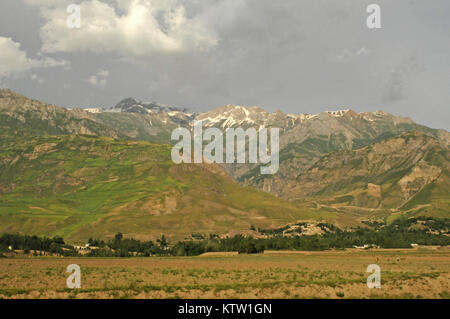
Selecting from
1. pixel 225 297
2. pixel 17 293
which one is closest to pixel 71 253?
pixel 17 293

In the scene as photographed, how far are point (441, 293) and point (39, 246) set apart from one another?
164 m

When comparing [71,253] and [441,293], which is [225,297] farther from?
[71,253]
